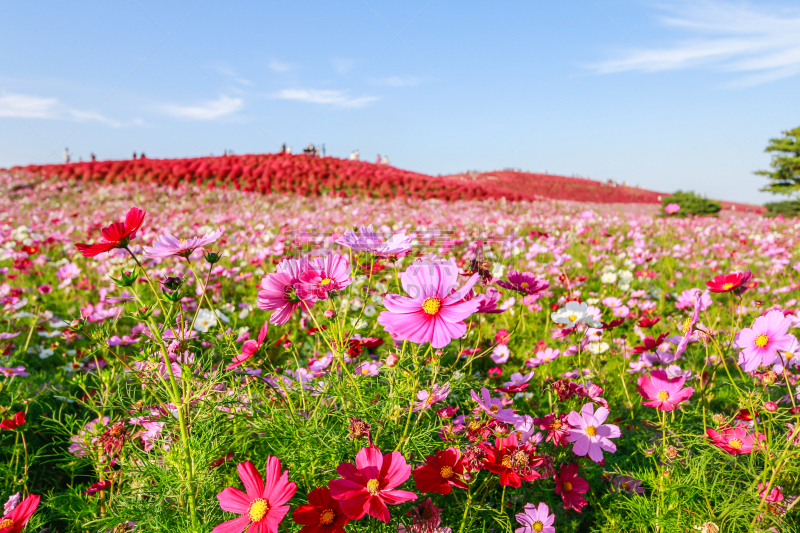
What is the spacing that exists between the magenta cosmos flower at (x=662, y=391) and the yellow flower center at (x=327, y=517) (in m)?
0.94

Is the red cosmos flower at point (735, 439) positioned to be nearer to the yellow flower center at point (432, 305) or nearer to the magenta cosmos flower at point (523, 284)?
the magenta cosmos flower at point (523, 284)

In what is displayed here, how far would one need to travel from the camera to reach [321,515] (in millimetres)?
860

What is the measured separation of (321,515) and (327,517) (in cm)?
1

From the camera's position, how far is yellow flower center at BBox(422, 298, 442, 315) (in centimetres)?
89

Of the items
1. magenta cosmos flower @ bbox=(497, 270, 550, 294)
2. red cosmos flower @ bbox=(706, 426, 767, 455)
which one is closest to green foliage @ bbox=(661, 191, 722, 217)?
red cosmos flower @ bbox=(706, 426, 767, 455)

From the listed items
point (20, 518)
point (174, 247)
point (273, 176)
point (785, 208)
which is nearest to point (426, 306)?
point (174, 247)

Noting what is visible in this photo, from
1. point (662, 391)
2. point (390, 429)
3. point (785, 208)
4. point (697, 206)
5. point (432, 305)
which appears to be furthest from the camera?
point (785, 208)

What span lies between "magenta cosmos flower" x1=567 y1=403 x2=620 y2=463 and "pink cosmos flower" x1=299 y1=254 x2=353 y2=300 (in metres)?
0.78

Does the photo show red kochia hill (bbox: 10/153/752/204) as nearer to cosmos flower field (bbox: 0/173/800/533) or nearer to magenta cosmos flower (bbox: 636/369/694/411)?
cosmos flower field (bbox: 0/173/800/533)

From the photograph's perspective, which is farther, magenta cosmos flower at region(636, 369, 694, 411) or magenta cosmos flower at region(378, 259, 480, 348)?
A: magenta cosmos flower at region(636, 369, 694, 411)

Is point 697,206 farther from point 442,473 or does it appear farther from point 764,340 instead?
point 442,473

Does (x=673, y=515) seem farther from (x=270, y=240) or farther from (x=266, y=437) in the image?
(x=270, y=240)

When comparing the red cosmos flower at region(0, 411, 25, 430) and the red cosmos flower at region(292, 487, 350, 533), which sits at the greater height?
the red cosmos flower at region(292, 487, 350, 533)

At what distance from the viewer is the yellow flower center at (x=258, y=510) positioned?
2.59 ft
